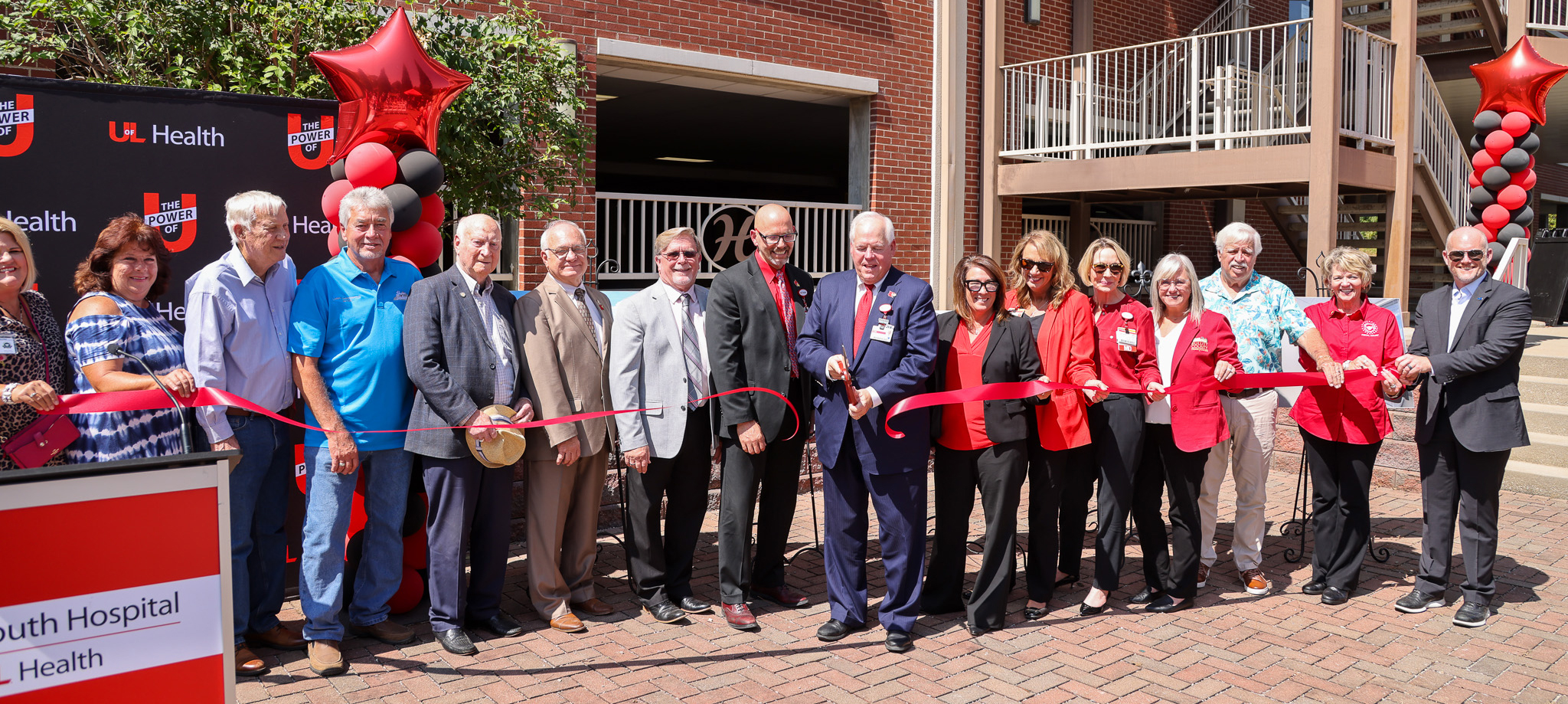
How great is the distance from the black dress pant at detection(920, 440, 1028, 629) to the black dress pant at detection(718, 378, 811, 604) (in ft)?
2.35

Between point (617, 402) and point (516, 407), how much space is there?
46 cm

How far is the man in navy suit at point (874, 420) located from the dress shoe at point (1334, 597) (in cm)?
219

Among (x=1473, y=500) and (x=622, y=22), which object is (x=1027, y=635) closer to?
(x=1473, y=500)

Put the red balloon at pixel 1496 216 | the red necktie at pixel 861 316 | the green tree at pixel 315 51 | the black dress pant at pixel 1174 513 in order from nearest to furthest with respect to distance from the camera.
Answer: the red necktie at pixel 861 316 < the black dress pant at pixel 1174 513 < the green tree at pixel 315 51 < the red balloon at pixel 1496 216

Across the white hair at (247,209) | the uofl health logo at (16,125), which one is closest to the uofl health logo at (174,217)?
the uofl health logo at (16,125)

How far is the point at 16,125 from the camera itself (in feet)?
14.3

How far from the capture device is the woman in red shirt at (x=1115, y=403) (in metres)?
5.09

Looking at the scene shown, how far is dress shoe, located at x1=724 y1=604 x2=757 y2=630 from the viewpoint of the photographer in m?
4.89

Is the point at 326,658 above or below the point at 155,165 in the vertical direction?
below

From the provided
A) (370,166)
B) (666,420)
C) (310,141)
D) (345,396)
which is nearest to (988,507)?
(666,420)

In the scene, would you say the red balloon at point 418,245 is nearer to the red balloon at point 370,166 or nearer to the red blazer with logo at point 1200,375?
the red balloon at point 370,166

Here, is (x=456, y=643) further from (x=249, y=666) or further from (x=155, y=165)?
(x=155, y=165)

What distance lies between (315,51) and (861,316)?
356 cm

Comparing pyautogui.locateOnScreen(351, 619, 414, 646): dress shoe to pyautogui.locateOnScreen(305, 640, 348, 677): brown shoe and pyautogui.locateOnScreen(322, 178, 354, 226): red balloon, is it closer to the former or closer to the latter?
pyautogui.locateOnScreen(305, 640, 348, 677): brown shoe
